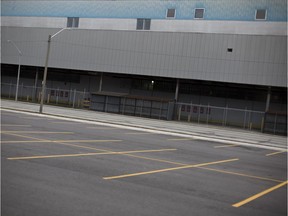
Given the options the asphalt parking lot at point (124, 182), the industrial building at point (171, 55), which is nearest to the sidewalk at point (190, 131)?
the industrial building at point (171, 55)

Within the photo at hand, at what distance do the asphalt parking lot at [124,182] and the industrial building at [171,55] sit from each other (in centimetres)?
2768

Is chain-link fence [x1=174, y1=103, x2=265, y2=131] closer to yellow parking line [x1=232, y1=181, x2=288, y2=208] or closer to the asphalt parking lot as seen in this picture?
→ the asphalt parking lot

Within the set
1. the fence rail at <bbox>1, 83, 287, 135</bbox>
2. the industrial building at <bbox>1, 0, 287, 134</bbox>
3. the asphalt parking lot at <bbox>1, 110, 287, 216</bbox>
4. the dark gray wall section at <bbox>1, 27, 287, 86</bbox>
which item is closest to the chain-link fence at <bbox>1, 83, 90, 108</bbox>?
the industrial building at <bbox>1, 0, 287, 134</bbox>

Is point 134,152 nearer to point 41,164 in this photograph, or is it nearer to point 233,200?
point 41,164

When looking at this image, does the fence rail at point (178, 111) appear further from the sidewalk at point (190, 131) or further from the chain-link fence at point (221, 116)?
the sidewalk at point (190, 131)

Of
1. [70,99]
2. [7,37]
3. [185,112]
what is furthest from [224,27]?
[7,37]

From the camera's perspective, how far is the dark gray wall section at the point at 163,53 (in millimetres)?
41062

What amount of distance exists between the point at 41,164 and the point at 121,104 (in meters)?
36.4

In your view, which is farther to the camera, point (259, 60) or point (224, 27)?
point (224, 27)

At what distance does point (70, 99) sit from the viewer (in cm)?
5528

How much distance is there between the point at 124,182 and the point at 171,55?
37264 mm

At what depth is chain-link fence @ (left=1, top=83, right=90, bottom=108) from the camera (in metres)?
53.6

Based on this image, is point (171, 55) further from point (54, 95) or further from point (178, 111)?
point (54, 95)

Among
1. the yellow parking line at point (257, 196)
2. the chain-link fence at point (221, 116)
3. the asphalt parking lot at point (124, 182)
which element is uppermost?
the chain-link fence at point (221, 116)
